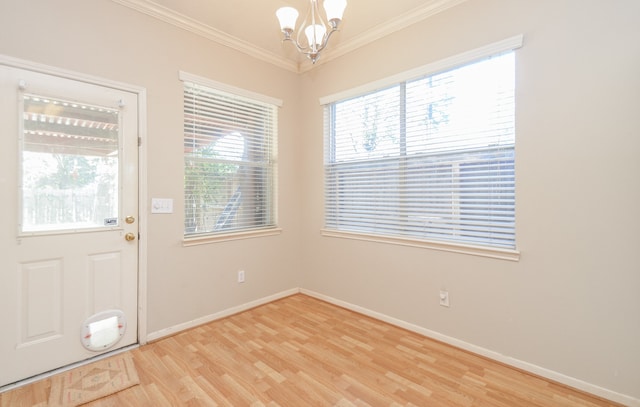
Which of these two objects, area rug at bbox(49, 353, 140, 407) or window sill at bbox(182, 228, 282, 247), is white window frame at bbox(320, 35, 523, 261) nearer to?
window sill at bbox(182, 228, 282, 247)

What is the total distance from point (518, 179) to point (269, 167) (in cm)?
253

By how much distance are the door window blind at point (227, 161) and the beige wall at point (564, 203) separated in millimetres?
1910

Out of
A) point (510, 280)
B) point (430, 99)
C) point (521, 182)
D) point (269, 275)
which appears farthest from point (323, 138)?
point (510, 280)

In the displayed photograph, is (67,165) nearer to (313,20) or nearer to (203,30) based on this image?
(203,30)

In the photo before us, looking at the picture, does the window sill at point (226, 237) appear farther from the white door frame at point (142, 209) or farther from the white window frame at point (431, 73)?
the white window frame at point (431, 73)

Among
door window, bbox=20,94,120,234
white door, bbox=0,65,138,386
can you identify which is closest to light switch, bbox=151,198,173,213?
white door, bbox=0,65,138,386

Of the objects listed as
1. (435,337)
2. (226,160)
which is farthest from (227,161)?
Result: (435,337)

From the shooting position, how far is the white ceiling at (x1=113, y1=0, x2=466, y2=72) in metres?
2.55

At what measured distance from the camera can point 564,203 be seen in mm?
1987

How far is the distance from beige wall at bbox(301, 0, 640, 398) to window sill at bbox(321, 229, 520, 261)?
2.1 inches

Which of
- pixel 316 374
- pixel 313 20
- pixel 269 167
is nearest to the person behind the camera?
pixel 313 20

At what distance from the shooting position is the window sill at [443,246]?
7.28ft

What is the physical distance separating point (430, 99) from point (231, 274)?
2.65 m

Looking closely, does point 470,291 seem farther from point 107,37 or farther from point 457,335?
point 107,37
